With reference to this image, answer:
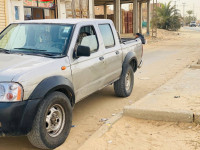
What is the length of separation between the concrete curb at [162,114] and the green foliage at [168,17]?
49.4m

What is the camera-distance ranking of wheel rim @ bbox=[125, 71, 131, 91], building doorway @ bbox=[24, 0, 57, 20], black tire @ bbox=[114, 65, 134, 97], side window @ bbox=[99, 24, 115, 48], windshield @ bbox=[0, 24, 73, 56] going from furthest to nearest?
building doorway @ bbox=[24, 0, 57, 20], wheel rim @ bbox=[125, 71, 131, 91], black tire @ bbox=[114, 65, 134, 97], side window @ bbox=[99, 24, 115, 48], windshield @ bbox=[0, 24, 73, 56]

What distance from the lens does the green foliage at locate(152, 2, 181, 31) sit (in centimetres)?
5269

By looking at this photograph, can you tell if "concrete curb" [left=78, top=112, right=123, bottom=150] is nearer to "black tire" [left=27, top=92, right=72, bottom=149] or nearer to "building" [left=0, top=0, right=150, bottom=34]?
"black tire" [left=27, top=92, right=72, bottom=149]

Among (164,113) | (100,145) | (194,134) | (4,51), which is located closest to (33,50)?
(4,51)

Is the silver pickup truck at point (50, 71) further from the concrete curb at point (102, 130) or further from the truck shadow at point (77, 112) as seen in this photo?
the truck shadow at point (77, 112)

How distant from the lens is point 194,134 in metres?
4.34

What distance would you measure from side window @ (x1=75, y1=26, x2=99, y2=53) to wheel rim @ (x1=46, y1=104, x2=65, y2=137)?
1203mm

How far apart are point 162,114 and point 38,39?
2.46 m

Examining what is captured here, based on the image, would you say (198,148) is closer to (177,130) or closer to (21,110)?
(177,130)

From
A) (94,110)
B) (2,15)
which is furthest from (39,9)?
(94,110)

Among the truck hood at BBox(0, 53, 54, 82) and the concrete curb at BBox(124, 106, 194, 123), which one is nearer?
the truck hood at BBox(0, 53, 54, 82)

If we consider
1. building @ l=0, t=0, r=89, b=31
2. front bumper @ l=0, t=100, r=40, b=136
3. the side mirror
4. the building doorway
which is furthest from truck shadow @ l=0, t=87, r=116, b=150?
the building doorway

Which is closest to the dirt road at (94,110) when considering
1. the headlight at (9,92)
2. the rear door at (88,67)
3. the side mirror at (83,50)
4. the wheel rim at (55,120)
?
the wheel rim at (55,120)

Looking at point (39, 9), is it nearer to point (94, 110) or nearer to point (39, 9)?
point (39, 9)
